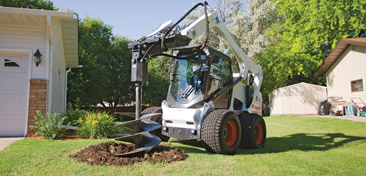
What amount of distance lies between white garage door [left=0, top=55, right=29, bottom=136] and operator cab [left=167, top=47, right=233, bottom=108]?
4633 mm

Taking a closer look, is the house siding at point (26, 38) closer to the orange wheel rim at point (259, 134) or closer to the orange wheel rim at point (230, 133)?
the orange wheel rim at point (230, 133)

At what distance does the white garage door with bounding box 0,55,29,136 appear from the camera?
7781 mm

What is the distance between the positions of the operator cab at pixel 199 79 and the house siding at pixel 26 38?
417 cm

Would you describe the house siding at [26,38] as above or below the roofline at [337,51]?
below

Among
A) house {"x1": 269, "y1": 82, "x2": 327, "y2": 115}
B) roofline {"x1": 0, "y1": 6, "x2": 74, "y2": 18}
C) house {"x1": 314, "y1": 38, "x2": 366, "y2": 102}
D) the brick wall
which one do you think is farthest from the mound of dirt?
house {"x1": 269, "y1": 82, "x2": 327, "y2": 115}

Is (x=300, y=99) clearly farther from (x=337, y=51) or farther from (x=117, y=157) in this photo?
(x=117, y=157)

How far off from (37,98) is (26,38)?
1.84m

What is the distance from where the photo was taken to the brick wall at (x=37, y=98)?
7.53 metres

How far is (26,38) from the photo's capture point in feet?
26.1

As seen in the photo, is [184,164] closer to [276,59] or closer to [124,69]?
[276,59]

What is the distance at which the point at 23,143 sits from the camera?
19.7 ft

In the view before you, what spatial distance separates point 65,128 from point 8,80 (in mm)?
2338

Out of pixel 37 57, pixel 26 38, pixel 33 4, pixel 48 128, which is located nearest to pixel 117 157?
pixel 48 128

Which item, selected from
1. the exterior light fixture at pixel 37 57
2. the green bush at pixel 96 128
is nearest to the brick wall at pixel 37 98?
the exterior light fixture at pixel 37 57
